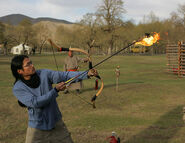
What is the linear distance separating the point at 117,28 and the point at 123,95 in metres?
52.3

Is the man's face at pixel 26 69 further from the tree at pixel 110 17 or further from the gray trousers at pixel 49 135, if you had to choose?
the tree at pixel 110 17

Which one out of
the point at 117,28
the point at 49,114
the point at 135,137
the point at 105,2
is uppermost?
the point at 105,2

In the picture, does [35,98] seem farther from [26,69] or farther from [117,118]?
[117,118]

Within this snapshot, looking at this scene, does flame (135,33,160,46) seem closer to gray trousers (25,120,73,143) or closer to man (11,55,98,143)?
man (11,55,98,143)

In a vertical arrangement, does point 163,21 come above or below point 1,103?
above

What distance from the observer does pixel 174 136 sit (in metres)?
5.96

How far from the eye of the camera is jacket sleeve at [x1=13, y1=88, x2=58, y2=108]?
2879mm

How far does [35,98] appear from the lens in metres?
2.94

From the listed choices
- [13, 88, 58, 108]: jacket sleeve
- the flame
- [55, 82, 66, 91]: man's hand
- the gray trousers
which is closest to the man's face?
[13, 88, 58, 108]: jacket sleeve

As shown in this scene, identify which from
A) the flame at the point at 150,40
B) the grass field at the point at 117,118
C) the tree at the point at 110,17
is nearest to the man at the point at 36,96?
the flame at the point at 150,40

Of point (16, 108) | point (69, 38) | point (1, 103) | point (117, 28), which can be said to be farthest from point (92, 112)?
point (69, 38)

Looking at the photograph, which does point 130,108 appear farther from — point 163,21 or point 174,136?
point 163,21

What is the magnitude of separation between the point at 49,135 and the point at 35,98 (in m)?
0.63

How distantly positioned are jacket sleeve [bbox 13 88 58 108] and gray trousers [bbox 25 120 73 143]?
0.45 m
